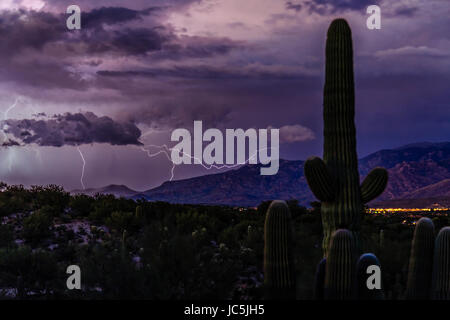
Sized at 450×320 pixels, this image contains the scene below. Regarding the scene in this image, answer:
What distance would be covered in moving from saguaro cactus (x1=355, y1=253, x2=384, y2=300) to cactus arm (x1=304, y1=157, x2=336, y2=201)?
8.42 ft

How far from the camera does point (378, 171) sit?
1408 cm

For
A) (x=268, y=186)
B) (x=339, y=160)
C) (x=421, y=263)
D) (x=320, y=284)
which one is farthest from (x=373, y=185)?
(x=268, y=186)

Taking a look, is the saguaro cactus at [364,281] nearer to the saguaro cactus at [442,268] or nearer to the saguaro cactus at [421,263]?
the saguaro cactus at [442,268]

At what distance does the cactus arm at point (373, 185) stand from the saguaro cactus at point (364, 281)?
9.84 ft

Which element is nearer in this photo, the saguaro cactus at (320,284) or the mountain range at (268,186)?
the saguaro cactus at (320,284)

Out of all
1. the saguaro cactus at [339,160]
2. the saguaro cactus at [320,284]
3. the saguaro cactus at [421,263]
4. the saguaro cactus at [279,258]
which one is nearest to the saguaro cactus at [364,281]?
the saguaro cactus at [320,284]

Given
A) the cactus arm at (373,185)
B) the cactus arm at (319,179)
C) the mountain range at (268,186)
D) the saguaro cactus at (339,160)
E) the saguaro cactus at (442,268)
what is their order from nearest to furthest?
1. the saguaro cactus at (442,268)
2. the cactus arm at (319,179)
3. the saguaro cactus at (339,160)
4. the cactus arm at (373,185)
5. the mountain range at (268,186)

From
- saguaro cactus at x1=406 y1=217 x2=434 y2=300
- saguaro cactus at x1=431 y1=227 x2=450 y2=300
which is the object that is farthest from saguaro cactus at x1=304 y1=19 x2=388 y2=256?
saguaro cactus at x1=431 y1=227 x2=450 y2=300

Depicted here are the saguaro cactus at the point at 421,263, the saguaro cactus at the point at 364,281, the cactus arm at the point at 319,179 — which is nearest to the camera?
the saguaro cactus at the point at 364,281

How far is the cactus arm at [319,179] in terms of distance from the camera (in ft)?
42.9

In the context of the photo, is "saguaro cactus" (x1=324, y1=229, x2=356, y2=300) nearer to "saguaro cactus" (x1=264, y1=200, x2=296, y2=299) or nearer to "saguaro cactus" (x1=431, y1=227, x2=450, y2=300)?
"saguaro cactus" (x1=264, y1=200, x2=296, y2=299)

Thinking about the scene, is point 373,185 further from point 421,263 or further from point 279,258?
point 279,258
